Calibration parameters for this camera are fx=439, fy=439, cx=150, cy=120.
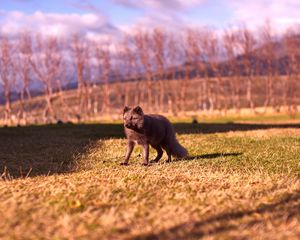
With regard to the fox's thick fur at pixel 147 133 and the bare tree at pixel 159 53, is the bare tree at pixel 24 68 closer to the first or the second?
the bare tree at pixel 159 53

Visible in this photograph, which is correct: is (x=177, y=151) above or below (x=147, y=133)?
below

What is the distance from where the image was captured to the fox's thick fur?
37.0 ft

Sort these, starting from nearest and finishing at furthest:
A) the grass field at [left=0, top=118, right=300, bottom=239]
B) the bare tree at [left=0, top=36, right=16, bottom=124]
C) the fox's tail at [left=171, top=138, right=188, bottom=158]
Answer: the grass field at [left=0, top=118, right=300, bottom=239] < the fox's tail at [left=171, top=138, right=188, bottom=158] < the bare tree at [left=0, top=36, right=16, bottom=124]

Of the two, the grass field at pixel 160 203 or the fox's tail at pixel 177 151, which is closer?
the grass field at pixel 160 203

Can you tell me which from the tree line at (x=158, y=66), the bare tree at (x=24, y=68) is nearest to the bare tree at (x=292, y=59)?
the tree line at (x=158, y=66)

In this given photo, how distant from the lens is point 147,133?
1173 cm

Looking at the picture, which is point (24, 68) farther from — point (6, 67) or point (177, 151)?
point (177, 151)

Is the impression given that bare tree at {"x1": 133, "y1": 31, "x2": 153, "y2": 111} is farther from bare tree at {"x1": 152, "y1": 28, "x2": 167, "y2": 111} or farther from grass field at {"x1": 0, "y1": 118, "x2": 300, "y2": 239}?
grass field at {"x1": 0, "y1": 118, "x2": 300, "y2": 239}

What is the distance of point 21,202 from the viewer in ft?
22.4

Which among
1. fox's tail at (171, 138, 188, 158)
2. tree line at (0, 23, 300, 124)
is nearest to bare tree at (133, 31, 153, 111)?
tree line at (0, 23, 300, 124)

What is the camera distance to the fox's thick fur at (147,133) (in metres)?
11.3

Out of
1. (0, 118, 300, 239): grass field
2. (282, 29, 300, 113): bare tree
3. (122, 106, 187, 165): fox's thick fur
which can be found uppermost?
(282, 29, 300, 113): bare tree

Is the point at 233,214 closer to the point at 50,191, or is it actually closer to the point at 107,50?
the point at 50,191

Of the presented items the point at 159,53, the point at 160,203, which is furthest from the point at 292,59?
the point at 160,203
